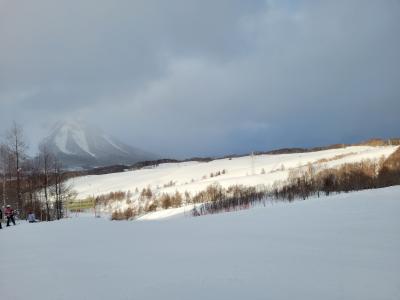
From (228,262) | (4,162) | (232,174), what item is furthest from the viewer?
(232,174)

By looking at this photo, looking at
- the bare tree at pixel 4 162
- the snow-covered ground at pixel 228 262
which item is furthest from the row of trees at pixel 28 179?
the snow-covered ground at pixel 228 262

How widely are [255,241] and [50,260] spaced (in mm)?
4964

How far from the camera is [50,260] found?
31.9 feet

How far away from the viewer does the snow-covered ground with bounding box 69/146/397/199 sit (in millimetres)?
42125

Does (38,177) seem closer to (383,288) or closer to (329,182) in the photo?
(329,182)

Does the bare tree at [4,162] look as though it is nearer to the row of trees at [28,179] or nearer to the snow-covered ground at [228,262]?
the row of trees at [28,179]

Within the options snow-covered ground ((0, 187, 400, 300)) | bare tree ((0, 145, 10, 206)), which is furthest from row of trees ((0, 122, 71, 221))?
snow-covered ground ((0, 187, 400, 300))

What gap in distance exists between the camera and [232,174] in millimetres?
55719

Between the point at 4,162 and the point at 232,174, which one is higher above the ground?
the point at 4,162

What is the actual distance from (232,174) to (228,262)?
157 feet

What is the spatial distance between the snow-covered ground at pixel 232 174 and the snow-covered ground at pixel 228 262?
92.0 ft

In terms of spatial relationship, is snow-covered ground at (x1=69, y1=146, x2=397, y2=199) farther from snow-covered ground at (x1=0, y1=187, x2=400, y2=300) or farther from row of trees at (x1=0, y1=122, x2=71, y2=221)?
snow-covered ground at (x1=0, y1=187, x2=400, y2=300)

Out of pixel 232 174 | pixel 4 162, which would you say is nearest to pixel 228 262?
pixel 4 162

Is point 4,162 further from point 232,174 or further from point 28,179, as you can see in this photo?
point 232,174
